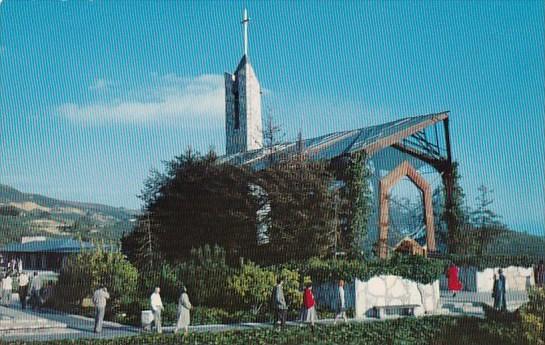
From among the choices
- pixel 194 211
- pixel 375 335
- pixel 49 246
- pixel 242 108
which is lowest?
pixel 375 335

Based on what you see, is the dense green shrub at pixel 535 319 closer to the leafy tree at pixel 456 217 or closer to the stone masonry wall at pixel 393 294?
the stone masonry wall at pixel 393 294

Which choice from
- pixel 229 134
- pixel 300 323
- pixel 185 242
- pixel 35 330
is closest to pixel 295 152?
pixel 185 242

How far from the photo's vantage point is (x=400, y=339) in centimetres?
1092

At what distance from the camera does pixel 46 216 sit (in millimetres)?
10617

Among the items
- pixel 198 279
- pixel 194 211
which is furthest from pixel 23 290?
pixel 194 211

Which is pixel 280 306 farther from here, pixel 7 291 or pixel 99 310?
pixel 7 291

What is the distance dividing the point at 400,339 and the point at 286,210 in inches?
222

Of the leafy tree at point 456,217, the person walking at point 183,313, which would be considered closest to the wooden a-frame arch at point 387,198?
the leafy tree at point 456,217

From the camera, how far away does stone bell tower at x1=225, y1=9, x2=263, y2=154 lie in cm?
2638

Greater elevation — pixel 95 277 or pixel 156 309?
pixel 95 277

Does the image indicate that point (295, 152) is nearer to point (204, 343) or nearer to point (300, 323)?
point (300, 323)

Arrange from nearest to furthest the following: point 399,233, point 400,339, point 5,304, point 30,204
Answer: point 30,204, point 400,339, point 5,304, point 399,233

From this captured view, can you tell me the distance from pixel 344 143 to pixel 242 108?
8.11m

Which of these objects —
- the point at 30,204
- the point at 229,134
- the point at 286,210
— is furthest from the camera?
the point at 229,134
